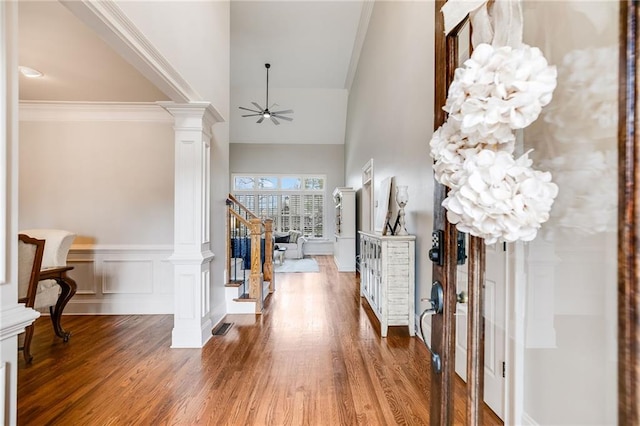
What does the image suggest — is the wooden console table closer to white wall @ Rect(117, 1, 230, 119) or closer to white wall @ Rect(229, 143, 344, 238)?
white wall @ Rect(117, 1, 230, 119)

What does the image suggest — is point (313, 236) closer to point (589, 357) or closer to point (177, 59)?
point (177, 59)

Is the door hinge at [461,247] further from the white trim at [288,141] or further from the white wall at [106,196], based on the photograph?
the white trim at [288,141]

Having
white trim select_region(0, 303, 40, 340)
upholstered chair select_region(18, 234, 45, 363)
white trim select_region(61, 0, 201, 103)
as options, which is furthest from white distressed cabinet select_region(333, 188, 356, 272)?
white trim select_region(0, 303, 40, 340)

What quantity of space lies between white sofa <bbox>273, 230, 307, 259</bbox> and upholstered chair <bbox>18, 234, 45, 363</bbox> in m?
6.72

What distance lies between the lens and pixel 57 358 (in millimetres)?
2641

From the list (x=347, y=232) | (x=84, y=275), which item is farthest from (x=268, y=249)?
(x=347, y=232)

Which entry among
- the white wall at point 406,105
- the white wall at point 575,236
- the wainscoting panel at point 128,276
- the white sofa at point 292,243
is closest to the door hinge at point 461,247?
the white wall at point 575,236

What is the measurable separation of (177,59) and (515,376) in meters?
2.94

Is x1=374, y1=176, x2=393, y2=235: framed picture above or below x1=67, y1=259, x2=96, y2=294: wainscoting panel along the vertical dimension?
above

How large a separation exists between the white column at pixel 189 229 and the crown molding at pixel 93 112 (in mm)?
Answer: 1242

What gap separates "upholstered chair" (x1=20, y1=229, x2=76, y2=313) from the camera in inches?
112

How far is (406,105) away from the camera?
137 inches

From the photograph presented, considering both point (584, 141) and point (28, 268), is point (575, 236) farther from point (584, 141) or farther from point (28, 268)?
point (28, 268)

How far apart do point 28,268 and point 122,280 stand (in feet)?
4.69
